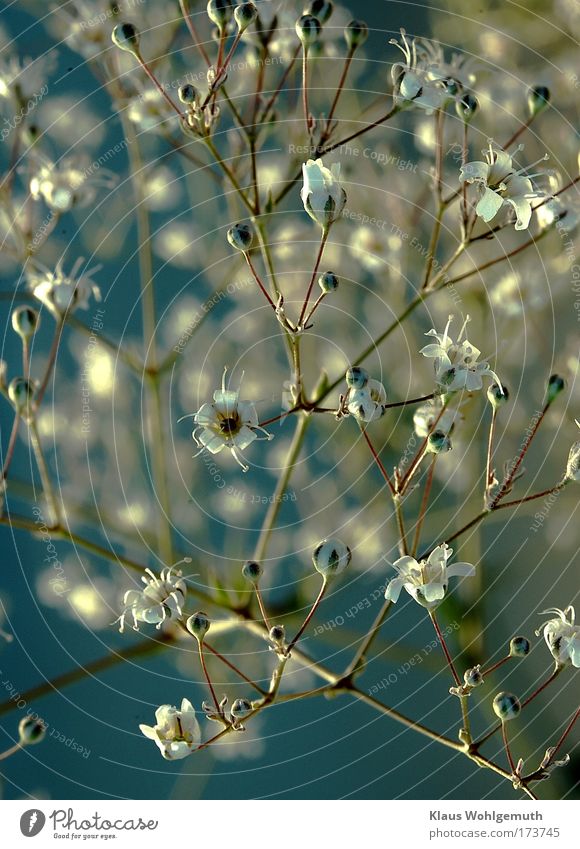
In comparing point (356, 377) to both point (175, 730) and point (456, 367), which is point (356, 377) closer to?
point (456, 367)

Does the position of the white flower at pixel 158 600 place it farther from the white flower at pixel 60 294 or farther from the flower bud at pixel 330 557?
the white flower at pixel 60 294

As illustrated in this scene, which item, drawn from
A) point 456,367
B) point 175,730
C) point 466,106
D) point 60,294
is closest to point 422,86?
point 466,106

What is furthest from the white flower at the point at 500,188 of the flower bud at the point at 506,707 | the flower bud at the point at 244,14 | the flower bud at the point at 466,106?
the flower bud at the point at 506,707

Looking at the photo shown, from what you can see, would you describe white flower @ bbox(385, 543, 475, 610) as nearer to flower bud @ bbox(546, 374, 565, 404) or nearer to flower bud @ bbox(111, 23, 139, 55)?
flower bud @ bbox(546, 374, 565, 404)

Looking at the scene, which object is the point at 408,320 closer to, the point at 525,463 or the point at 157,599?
the point at 525,463

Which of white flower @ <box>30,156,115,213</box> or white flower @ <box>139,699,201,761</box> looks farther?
white flower @ <box>30,156,115,213</box>


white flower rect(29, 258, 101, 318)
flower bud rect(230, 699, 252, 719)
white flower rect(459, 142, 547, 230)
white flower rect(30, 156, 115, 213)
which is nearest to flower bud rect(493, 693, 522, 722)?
flower bud rect(230, 699, 252, 719)

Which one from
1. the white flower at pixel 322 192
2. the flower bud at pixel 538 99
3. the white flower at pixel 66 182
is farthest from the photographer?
the white flower at pixel 66 182
